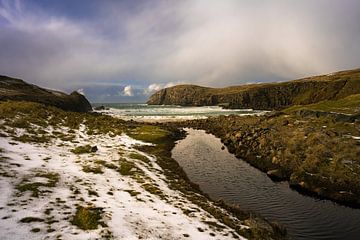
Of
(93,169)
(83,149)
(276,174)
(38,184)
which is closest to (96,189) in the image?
(38,184)

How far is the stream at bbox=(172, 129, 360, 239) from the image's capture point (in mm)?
22625

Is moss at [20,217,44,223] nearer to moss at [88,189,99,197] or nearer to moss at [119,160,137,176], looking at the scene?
moss at [88,189,99,197]

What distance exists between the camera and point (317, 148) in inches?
1606

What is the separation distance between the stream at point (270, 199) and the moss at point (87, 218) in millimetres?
13490

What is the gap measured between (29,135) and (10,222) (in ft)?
84.0

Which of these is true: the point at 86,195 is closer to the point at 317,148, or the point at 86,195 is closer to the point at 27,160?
the point at 27,160

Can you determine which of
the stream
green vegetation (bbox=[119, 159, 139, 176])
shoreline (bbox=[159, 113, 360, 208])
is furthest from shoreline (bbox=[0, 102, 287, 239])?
shoreline (bbox=[159, 113, 360, 208])

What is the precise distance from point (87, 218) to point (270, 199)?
18.4 m

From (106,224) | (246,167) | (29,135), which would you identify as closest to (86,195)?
(106,224)

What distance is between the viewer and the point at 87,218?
17.5m

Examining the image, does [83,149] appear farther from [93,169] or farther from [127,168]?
[93,169]

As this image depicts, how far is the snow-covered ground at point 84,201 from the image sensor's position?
16234 mm

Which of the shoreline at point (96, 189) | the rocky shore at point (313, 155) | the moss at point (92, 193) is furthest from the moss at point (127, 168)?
the rocky shore at point (313, 155)

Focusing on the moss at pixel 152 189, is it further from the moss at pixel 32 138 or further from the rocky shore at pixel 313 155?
the moss at pixel 32 138
